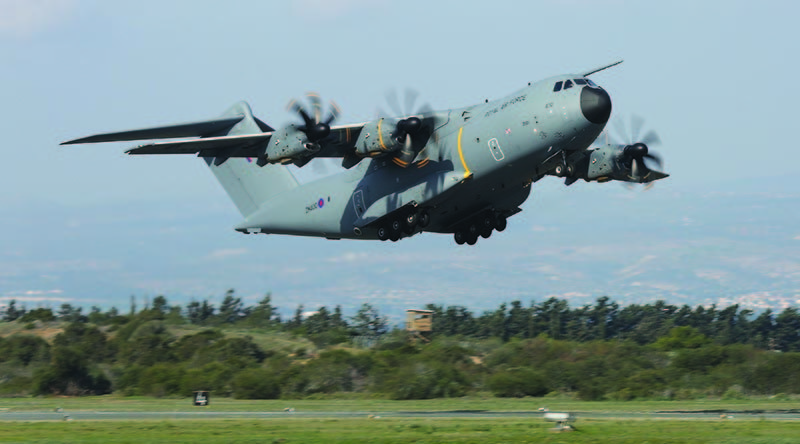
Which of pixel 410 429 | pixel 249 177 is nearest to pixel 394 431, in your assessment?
pixel 410 429

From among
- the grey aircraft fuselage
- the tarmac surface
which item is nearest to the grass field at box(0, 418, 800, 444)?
the tarmac surface

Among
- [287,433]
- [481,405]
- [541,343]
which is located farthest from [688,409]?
[541,343]

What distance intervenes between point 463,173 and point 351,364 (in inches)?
614

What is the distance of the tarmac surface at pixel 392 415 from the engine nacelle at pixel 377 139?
767cm

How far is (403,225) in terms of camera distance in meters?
31.2

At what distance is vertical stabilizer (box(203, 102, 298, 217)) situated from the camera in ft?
117

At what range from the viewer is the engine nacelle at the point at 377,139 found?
28.9 meters

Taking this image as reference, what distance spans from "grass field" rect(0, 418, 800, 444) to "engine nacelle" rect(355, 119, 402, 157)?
7.67 metres

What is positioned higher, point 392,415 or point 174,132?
point 174,132

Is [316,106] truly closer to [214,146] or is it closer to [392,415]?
[214,146]

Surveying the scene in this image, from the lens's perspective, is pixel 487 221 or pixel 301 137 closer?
pixel 301 137

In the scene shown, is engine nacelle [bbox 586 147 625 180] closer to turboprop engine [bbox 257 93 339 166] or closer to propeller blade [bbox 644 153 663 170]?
propeller blade [bbox 644 153 663 170]

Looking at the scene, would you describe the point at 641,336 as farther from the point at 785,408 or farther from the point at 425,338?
the point at 785,408

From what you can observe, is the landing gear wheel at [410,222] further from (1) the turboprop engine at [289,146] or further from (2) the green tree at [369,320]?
(2) the green tree at [369,320]
